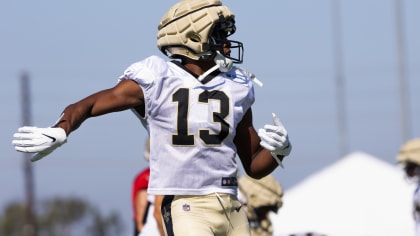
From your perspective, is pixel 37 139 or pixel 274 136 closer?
pixel 37 139

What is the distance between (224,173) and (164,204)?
35cm

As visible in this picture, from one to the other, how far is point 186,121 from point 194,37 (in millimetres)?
498

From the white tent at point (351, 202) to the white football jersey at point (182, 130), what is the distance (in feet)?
21.4

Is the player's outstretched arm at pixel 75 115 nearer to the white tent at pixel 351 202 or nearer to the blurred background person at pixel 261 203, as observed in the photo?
the blurred background person at pixel 261 203

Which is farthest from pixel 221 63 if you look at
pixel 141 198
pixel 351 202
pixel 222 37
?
pixel 351 202

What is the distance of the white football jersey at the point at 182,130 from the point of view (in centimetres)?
660

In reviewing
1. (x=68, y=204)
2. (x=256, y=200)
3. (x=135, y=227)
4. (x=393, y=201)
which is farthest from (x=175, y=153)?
(x=68, y=204)

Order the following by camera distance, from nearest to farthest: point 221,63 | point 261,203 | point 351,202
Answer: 1. point 221,63
2. point 261,203
3. point 351,202

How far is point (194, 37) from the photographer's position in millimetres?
6844

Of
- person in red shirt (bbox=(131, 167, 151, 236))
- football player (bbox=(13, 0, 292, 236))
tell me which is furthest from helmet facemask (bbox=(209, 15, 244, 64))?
person in red shirt (bbox=(131, 167, 151, 236))

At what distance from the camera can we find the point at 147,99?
658cm

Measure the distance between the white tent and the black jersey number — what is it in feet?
21.4

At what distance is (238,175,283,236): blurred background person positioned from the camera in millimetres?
9820

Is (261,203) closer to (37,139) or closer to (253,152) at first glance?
(253,152)
